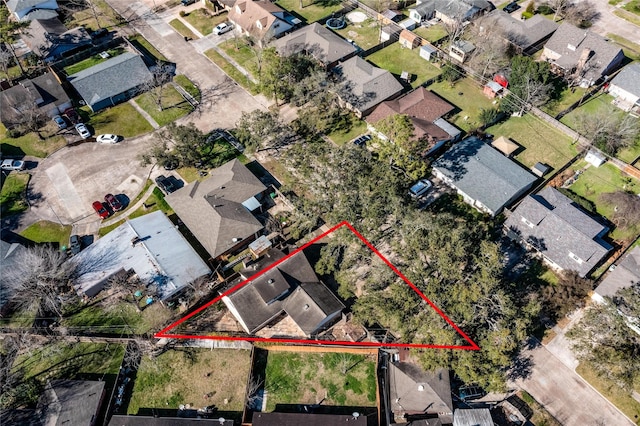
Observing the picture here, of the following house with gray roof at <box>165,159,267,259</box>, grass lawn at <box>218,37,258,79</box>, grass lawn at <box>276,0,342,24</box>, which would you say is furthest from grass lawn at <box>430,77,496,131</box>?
house with gray roof at <box>165,159,267,259</box>

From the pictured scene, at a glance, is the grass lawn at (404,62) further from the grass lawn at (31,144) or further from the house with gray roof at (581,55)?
the grass lawn at (31,144)

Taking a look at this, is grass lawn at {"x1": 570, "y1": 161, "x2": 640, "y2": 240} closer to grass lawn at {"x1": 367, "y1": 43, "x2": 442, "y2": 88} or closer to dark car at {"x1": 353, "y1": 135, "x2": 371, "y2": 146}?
grass lawn at {"x1": 367, "y1": 43, "x2": 442, "y2": 88}

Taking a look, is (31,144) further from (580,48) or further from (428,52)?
(580,48)

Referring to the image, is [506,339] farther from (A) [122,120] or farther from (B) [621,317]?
(A) [122,120]

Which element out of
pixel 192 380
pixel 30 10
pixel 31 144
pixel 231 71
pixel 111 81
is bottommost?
pixel 192 380

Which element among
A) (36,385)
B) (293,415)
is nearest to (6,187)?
(36,385)

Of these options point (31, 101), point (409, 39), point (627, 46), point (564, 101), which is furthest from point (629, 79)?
point (31, 101)

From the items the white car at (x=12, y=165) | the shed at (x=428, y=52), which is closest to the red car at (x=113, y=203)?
the white car at (x=12, y=165)
